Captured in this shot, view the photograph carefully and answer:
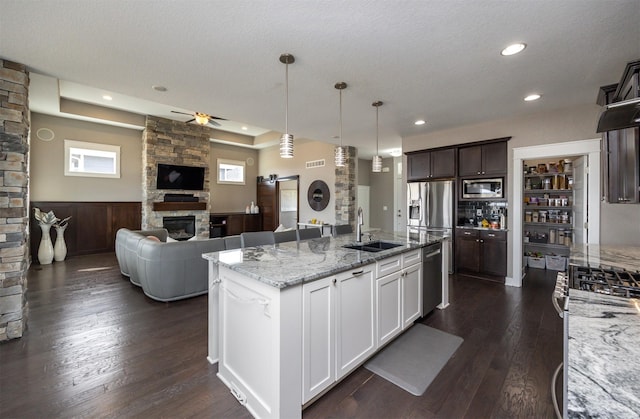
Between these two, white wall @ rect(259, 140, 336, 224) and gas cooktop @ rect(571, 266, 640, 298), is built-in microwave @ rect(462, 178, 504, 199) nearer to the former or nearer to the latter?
gas cooktop @ rect(571, 266, 640, 298)

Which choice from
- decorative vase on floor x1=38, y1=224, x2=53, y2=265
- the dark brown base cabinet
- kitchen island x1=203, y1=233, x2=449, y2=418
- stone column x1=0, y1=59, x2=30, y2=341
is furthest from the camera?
decorative vase on floor x1=38, y1=224, x2=53, y2=265

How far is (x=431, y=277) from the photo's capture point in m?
3.11

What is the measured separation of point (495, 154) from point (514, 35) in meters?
2.78

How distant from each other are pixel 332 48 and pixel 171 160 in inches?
234

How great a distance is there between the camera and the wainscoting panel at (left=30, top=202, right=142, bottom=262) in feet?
19.1

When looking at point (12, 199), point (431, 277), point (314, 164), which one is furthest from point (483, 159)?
point (12, 199)

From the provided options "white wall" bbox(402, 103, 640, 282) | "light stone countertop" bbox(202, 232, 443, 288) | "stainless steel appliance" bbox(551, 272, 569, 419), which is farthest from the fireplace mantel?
"stainless steel appliance" bbox(551, 272, 569, 419)

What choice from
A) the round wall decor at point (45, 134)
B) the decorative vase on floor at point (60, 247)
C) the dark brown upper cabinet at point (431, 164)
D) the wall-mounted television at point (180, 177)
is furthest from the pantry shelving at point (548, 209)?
the round wall decor at point (45, 134)

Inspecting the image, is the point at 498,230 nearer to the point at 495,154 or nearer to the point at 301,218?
the point at 495,154

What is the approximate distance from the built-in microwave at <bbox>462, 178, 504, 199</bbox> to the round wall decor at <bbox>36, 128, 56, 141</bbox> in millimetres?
8651

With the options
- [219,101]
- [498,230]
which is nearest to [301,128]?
[219,101]

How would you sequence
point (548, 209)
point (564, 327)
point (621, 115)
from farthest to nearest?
point (548, 209) < point (621, 115) < point (564, 327)

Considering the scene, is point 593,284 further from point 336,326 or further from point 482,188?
point 482,188

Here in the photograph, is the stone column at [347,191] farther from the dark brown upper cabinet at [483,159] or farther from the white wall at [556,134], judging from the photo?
the dark brown upper cabinet at [483,159]
